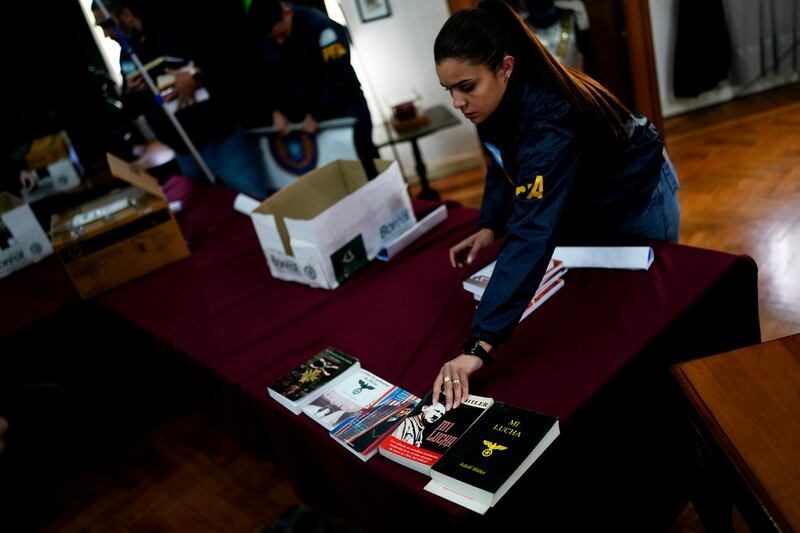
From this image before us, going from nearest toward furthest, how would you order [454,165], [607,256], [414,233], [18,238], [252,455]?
[607,256], [414,233], [252,455], [18,238], [454,165]

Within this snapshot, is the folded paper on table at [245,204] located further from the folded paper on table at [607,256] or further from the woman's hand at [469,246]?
the folded paper on table at [607,256]

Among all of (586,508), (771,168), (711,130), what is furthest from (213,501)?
(711,130)

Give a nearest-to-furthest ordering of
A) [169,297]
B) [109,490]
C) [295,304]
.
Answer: [295,304] → [169,297] → [109,490]

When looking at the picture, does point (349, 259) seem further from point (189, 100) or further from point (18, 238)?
point (189, 100)

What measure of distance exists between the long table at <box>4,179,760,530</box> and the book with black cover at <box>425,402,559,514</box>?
0.03 metres

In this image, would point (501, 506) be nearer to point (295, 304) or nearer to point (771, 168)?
point (295, 304)

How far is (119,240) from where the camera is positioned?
225cm

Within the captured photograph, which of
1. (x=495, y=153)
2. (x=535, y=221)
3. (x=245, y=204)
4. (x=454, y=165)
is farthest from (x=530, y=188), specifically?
(x=454, y=165)

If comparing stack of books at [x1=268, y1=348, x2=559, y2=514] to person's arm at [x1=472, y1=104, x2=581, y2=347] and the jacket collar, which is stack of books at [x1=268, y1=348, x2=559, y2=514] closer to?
person's arm at [x1=472, y1=104, x2=581, y2=347]

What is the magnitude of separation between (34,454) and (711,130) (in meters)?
4.12

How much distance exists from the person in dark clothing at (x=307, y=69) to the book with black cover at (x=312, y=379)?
1626 millimetres

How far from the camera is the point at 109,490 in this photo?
2.51m

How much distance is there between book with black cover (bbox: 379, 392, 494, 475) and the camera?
1.14 metres

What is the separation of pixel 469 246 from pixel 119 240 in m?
1.29
